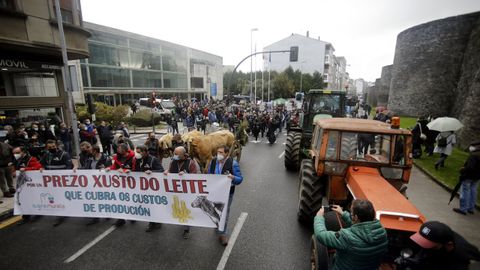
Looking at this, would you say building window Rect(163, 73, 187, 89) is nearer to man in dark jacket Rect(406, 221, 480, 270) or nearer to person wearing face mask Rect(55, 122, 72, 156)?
person wearing face mask Rect(55, 122, 72, 156)

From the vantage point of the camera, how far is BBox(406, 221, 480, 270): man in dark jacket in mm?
1976

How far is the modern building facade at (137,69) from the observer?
102 ft

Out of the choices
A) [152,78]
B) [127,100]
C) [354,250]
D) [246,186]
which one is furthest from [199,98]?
[354,250]

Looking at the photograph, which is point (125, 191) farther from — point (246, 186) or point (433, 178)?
point (433, 178)

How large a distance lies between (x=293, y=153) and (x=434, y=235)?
6901mm

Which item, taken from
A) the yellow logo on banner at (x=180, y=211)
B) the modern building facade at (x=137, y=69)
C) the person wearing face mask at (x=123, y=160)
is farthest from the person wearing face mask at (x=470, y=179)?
the modern building facade at (x=137, y=69)

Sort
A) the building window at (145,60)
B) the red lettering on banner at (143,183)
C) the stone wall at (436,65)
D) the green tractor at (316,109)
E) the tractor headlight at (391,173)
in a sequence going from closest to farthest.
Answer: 1. the tractor headlight at (391,173)
2. the red lettering on banner at (143,183)
3. the green tractor at (316,109)
4. the stone wall at (436,65)
5. the building window at (145,60)

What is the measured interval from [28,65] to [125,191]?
28.2 ft

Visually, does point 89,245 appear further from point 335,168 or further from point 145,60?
point 145,60

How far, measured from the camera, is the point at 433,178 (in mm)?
8297

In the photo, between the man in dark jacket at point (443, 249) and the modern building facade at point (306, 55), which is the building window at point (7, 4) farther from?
the modern building facade at point (306, 55)

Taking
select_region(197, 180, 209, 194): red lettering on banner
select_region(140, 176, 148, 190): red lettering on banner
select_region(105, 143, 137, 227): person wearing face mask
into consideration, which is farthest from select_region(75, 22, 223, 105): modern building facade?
select_region(197, 180, 209, 194): red lettering on banner

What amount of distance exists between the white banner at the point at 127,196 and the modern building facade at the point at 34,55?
20.0ft

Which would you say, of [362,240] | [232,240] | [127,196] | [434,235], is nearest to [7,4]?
[127,196]
